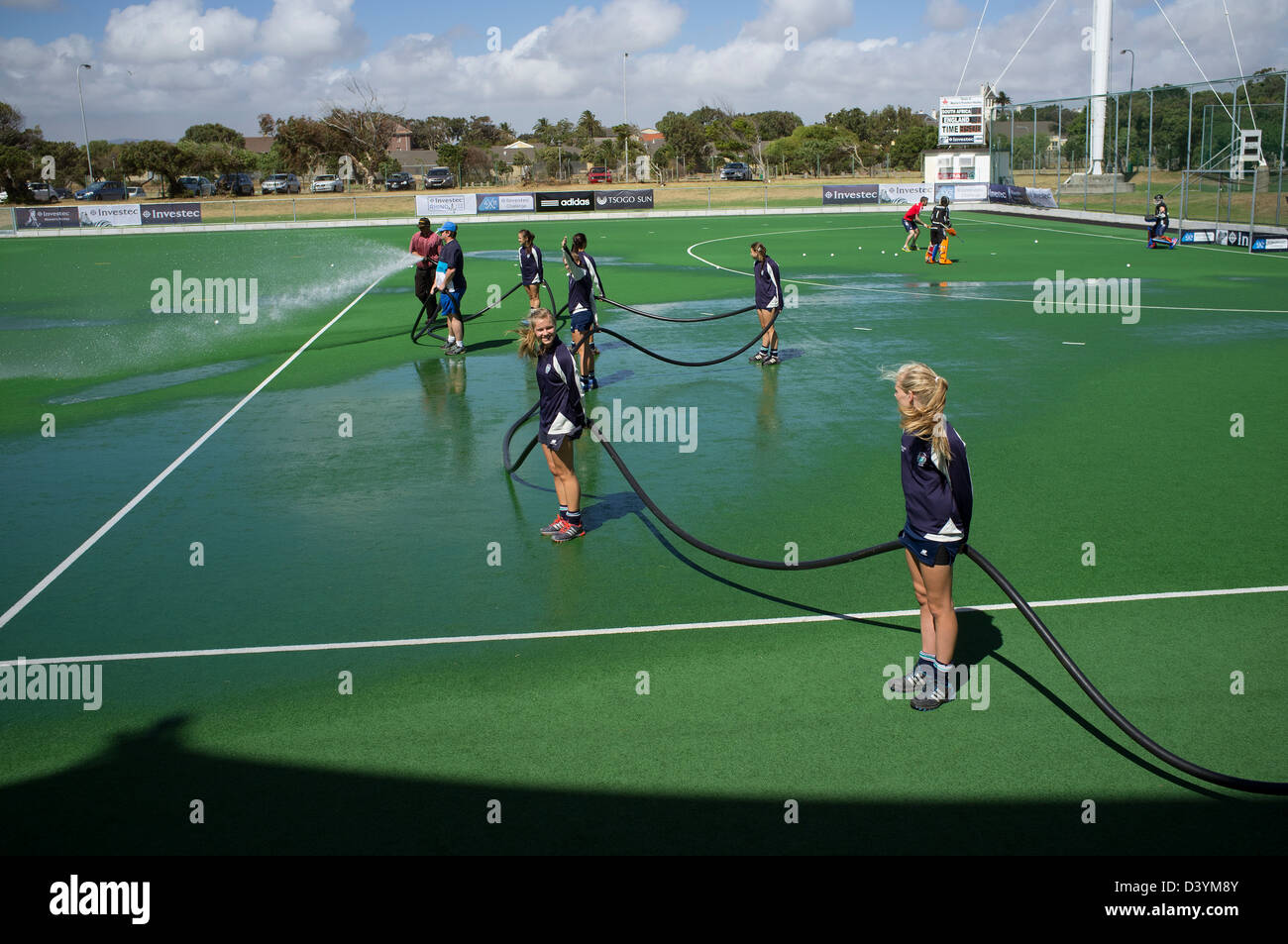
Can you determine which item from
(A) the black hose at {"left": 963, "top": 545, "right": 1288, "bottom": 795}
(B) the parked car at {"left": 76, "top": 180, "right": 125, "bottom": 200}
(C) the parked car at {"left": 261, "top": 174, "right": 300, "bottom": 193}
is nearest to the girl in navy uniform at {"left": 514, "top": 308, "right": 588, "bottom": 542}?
(A) the black hose at {"left": 963, "top": 545, "right": 1288, "bottom": 795}

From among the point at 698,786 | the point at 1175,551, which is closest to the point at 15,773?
the point at 698,786

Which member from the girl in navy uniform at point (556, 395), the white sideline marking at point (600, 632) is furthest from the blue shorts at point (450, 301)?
the white sideline marking at point (600, 632)

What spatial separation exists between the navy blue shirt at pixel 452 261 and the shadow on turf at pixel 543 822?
521 inches

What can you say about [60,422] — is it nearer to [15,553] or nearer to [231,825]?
[15,553]

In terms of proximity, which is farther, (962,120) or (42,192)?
(42,192)

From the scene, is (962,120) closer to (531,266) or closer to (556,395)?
(531,266)

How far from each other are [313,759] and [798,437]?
8123 mm

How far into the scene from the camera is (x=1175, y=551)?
902cm

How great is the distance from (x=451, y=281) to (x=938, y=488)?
13614 mm

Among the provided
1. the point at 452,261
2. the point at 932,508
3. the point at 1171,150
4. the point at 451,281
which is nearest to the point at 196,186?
the point at 1171,150

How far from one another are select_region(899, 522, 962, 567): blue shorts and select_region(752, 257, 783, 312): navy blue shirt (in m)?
10.9

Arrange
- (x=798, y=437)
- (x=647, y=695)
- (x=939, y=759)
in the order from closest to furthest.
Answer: (x=939, y=759) < (x=647, y=695) < (x=798, y=437)

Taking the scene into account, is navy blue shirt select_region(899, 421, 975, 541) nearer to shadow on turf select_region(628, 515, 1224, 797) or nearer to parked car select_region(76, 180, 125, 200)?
shadow on turf select_region(628, 515, 1224, 797)

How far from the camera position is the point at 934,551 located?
20.4 feet
